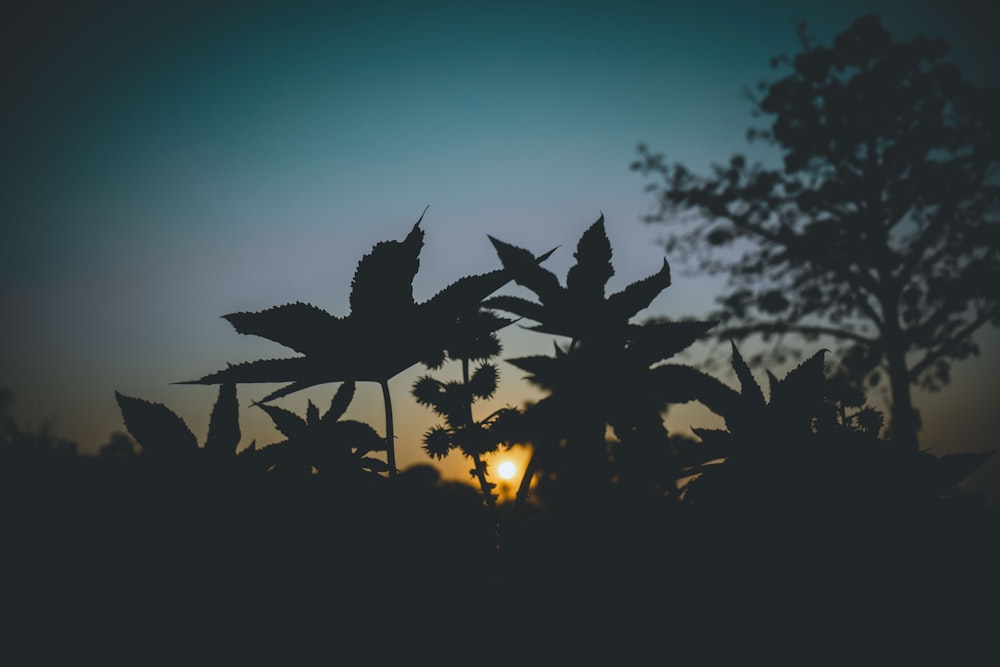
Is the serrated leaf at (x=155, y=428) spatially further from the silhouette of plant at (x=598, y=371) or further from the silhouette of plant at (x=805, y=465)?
the silhouette of plant at (x=805, y=465)

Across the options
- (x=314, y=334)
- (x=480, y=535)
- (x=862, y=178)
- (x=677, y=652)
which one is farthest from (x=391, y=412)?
(x=862, y=178)

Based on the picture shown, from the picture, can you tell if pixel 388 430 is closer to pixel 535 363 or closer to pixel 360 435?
pixel 360 435

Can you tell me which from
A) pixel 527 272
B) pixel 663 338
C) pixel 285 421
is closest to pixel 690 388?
pixel 663 338

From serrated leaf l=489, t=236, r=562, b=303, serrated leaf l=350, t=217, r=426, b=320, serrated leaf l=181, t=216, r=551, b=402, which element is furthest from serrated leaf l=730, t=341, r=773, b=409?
serrated leaf l=350, t=217, r=426, b=320

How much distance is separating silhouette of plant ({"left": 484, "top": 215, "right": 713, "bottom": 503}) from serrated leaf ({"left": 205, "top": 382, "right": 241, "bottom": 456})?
4.35 feet

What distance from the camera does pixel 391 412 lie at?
90.4 inches

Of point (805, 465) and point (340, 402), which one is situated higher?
point (340, 402)

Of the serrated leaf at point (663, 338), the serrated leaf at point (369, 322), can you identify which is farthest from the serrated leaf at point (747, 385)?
the serrated leaf at point (369, 322)

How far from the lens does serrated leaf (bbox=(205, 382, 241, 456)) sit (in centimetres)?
207

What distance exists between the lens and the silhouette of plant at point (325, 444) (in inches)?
85.7

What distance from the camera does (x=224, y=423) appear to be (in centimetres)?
210

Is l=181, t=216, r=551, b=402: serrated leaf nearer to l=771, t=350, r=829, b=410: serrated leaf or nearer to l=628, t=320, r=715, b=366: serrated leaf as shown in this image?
l=628, t=320, r=715, b=366: serrated leaf

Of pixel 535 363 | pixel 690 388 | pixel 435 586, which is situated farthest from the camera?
pixel 535 363

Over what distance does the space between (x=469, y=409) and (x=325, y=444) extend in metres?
1.02
